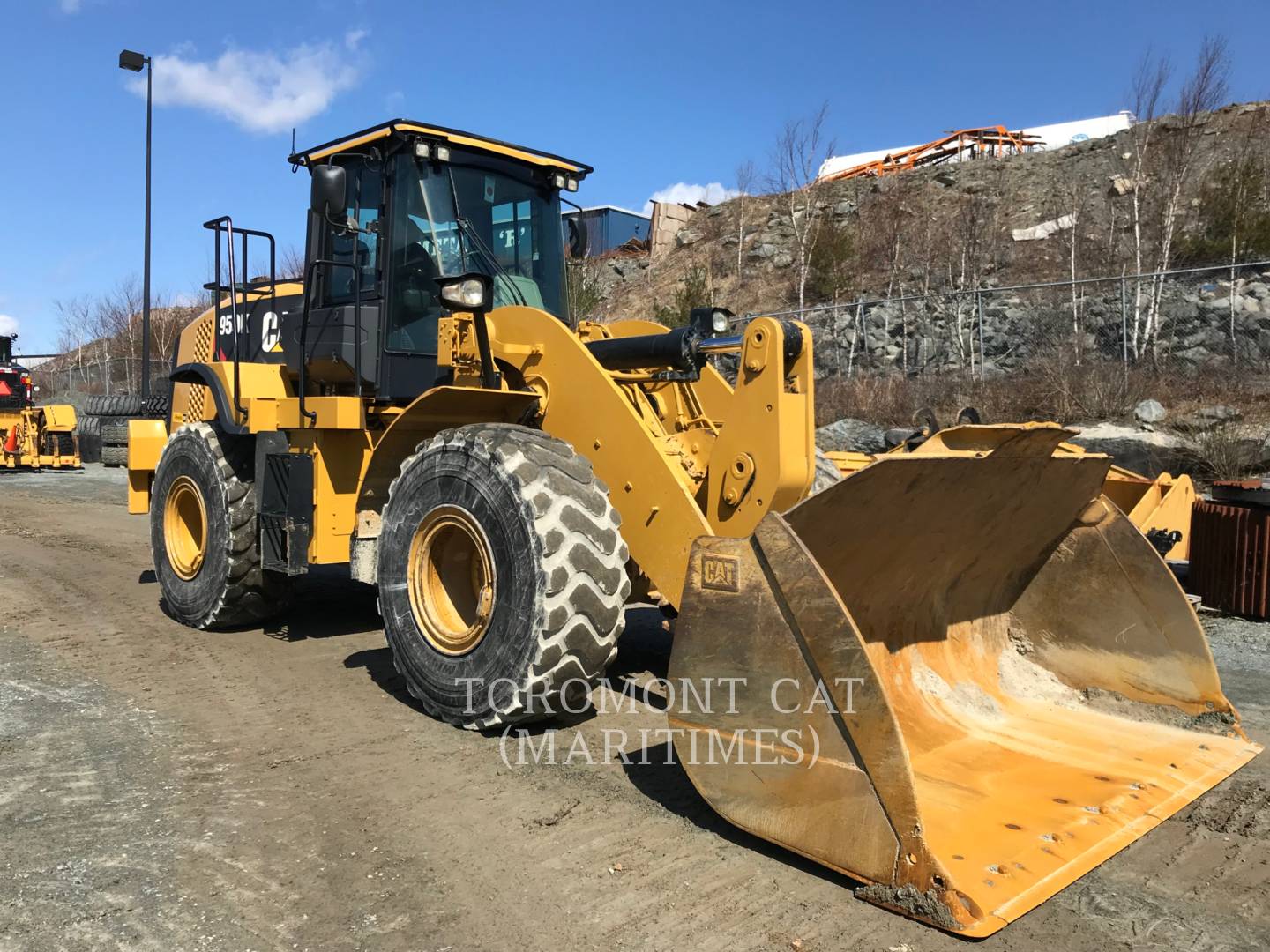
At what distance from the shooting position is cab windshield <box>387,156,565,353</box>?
562cm

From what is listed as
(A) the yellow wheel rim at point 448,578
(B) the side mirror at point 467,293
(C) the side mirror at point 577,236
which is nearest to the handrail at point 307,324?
(B) the side mirror at point 467,293

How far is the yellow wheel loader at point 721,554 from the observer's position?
305cm

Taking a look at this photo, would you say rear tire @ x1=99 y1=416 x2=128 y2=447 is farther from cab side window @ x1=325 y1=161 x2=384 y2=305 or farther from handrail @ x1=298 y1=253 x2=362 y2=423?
cab side window @ x1=325 y1=161 x2=384 y2=305

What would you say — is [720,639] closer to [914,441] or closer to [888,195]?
[914,441]

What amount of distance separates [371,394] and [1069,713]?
13.4ft

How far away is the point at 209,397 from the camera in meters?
7.00

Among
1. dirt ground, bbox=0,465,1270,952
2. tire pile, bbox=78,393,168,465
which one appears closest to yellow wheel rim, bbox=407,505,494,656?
dirt ground, bbox=0,465,1270,952

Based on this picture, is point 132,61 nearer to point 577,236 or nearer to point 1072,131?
point 577,236

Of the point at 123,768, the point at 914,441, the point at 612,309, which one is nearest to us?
the point at 123,768

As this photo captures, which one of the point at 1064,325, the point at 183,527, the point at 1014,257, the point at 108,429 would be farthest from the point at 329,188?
the point at 1014,257

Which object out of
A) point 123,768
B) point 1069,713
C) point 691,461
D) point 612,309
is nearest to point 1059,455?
point 1069,713

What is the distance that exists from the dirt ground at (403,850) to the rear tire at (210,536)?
1.14 metres

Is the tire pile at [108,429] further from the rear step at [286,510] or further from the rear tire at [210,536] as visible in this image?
the rear step at [286,510]

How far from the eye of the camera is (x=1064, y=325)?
1673 centimetres
